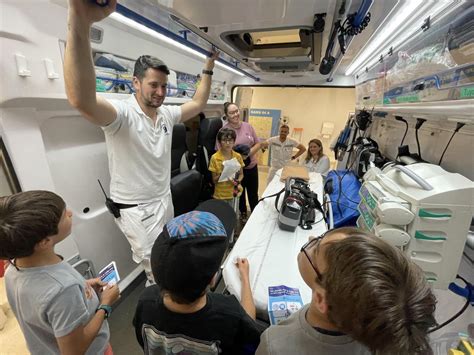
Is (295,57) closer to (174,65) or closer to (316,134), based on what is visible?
(174,65)

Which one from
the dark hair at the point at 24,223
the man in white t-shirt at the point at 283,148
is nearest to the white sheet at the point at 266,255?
the dark hair at the point at 24,223

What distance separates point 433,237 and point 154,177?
1.43 metres

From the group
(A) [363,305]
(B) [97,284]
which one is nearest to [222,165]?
(B) [97,284]

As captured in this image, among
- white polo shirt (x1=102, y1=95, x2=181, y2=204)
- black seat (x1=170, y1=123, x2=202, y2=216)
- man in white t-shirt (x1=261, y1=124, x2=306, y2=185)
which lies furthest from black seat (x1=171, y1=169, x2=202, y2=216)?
man in white t-shirt (x1=261, y1=124, x2=306, y2=185)

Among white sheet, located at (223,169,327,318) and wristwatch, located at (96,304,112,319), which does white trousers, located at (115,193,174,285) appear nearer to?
wristwatch, located at (96,304,112,319)

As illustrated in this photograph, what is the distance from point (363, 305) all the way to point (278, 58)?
2.45 metres

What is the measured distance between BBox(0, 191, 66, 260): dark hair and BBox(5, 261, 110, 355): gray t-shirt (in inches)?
3.8

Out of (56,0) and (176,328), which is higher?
(56,0)

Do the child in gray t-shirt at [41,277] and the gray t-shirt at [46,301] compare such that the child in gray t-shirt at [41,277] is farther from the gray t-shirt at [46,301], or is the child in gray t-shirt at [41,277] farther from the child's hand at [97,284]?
the child's hand at [97,284]

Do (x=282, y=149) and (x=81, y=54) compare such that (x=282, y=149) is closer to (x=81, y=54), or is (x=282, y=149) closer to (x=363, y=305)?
(x=81, y=54)

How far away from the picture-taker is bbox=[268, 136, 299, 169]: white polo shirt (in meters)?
3.39

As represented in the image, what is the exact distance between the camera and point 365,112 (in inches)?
102

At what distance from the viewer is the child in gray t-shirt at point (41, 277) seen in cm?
72

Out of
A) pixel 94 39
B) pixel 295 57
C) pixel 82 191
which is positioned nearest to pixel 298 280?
pixel 82 191
